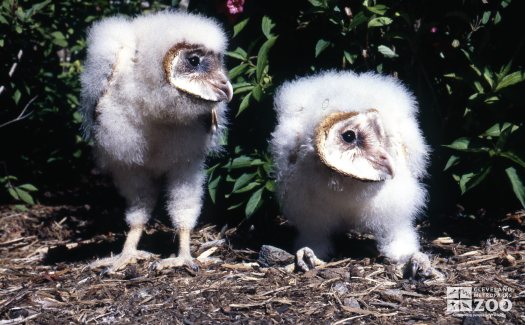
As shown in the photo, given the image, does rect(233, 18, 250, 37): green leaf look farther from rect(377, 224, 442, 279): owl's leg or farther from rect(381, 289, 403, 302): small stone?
rect(381, 289, 403, 302): small stone

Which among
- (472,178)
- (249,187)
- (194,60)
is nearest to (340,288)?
(249,187)

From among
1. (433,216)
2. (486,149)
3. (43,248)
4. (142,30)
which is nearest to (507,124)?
(486,149)

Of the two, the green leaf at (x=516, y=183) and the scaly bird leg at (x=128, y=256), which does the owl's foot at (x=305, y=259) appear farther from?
the green leaf at (x=516, y=183)

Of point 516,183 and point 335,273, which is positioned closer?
point 335,273

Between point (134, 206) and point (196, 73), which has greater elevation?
point (196, 73)

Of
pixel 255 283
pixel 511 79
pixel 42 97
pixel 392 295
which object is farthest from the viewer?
pixel 42 97

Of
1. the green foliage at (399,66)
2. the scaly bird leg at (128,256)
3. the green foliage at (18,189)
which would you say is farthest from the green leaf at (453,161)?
the green foliage at (18,189)

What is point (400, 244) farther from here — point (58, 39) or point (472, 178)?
point (58, 39)
